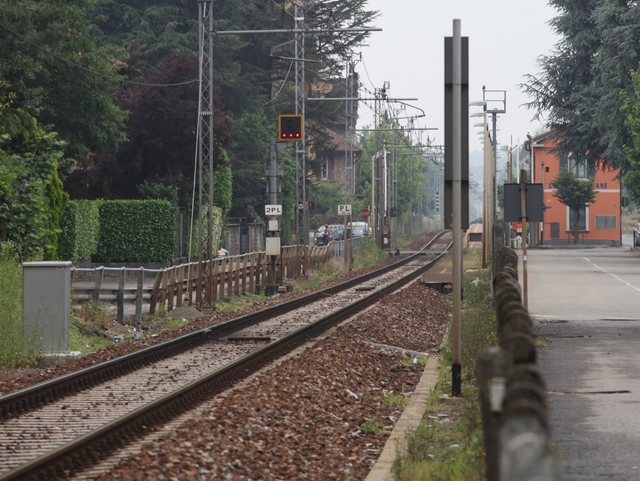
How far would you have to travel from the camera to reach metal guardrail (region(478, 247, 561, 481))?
9.26 ft

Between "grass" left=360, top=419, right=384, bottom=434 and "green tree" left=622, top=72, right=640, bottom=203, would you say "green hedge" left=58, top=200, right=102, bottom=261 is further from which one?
"grass" left=360, top=419, right=384, bottom=434

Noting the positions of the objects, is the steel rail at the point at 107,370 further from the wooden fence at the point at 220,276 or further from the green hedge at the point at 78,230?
the green hedge at the point at 78,230

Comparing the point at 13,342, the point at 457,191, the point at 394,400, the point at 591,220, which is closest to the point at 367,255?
the point at 591,220

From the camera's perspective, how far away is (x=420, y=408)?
1045 cm

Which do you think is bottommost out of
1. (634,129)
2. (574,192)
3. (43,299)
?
(43,299)

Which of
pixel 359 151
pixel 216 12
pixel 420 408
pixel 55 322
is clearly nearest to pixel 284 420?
pixel 420 408

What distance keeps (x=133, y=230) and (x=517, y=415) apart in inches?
1486

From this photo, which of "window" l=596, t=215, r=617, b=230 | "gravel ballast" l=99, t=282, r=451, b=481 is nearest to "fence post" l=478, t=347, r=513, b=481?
"gravel ballast" l=99, t=282, r=451, b=481

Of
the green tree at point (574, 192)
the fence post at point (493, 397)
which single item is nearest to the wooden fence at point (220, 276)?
the fence post at point (493, 397)

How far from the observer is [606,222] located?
83062 millimetres

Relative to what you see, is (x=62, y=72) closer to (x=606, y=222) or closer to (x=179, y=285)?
(x=179, y=285)

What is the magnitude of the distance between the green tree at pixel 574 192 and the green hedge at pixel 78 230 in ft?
149

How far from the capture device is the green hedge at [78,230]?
Result: 3441 centimetres

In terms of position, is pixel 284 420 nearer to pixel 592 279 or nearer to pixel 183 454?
pixel 183 454
